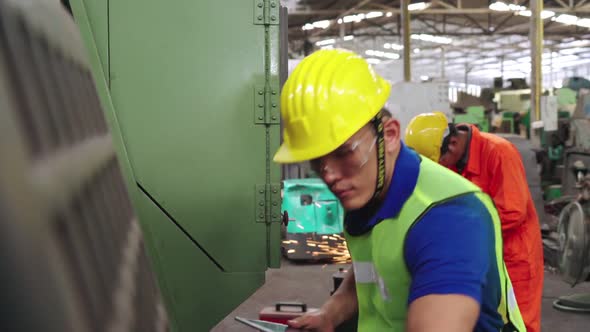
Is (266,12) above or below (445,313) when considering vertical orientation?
above

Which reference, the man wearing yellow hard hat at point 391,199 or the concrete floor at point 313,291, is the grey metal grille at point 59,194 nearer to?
the man wearing yellow hard hat at point 391,199

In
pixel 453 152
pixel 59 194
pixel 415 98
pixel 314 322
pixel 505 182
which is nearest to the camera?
pixel 59 194

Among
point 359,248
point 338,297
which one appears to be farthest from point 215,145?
point 359,248

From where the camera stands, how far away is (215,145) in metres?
2.47

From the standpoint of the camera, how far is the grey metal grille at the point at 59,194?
0.48 m

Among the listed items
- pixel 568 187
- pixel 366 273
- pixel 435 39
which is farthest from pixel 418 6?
pixel 366 273

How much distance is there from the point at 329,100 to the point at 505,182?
6.93 ft

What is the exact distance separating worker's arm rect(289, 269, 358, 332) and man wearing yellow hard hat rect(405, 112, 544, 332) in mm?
1488

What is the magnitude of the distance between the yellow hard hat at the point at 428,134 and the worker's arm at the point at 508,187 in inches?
14.0

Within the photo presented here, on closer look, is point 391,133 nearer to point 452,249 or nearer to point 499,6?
point 452,249

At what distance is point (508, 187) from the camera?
319cm

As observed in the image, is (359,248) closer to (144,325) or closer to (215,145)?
(144,325)

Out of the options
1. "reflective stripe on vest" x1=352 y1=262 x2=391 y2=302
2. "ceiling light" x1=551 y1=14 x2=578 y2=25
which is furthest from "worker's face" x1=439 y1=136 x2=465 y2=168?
"ceiling light" x1=551 y1=14 x2=578 y2=25

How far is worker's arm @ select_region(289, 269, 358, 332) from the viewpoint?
1838 mm
